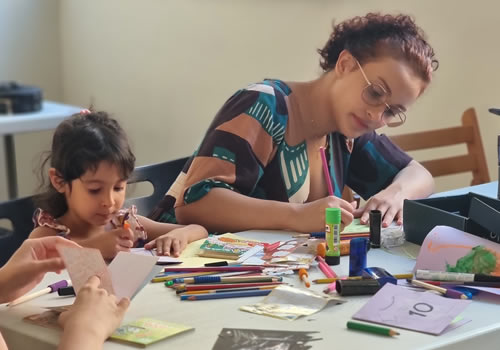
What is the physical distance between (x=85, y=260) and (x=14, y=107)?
232 centimetres

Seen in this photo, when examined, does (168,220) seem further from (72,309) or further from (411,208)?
(72,309)

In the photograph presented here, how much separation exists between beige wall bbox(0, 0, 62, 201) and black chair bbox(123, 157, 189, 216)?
2.02 meters

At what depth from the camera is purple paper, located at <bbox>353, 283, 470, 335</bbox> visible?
45.3 inches

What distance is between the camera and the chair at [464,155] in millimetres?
2613

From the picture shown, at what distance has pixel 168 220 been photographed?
1.83 metres

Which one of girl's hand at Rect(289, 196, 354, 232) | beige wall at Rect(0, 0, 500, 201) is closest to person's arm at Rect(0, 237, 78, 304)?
girl's hand at Rect(289, 196, 354, 232)

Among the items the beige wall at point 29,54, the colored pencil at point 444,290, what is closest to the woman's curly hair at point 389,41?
the colored pencil at point 444,290

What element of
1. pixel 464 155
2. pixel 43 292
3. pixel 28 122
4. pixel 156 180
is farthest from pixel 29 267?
pixel 28 122

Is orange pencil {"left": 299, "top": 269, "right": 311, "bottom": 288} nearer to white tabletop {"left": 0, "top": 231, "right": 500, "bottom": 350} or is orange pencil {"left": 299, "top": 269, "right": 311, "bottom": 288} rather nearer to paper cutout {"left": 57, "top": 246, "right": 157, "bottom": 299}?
white tabletop {"left": 0, "top": 231, "right": 500, "bottom": 350}

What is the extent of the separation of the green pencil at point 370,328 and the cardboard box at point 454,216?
0.41 m

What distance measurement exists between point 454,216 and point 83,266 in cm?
70

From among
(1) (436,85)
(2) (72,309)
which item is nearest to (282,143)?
(2) (72,309)

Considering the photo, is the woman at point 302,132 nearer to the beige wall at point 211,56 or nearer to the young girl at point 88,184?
the young girl at point 88,184

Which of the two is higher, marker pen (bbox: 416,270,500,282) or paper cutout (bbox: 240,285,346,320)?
marker pen (bbox: 416,270,500,282)
